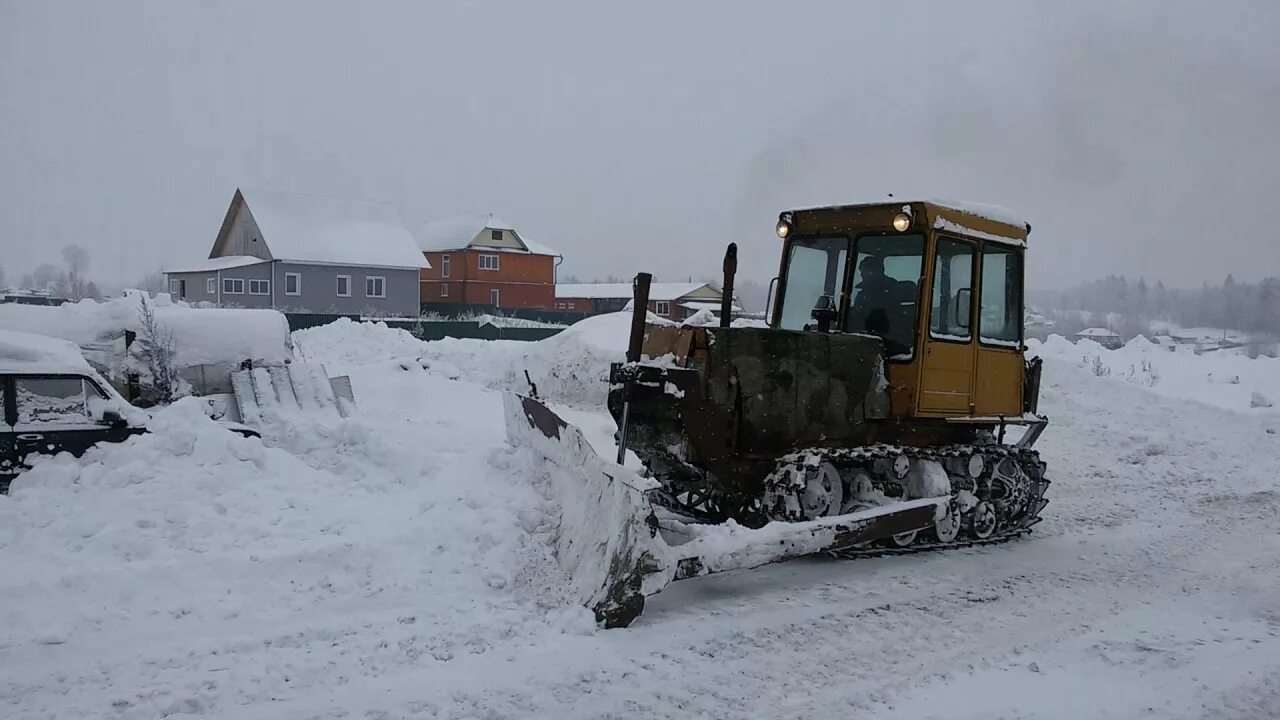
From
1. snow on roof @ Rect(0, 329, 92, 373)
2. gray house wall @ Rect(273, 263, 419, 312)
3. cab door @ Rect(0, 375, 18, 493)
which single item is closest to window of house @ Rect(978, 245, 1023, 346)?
snow on roof @ Rect(0, 329, 92, 373)

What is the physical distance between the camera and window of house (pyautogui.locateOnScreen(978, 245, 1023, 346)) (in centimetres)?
819

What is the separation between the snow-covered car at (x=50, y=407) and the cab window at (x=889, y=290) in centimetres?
668

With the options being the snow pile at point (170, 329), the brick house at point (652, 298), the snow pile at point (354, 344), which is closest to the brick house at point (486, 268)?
the brick house at point (652, 298)

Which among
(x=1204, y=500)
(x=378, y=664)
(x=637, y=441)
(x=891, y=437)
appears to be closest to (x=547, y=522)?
(x=637, y=441)

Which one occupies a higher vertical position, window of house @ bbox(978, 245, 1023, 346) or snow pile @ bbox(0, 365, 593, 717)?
window of house @ bbox(978, 245, 1023, 346)

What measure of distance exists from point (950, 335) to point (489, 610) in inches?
184

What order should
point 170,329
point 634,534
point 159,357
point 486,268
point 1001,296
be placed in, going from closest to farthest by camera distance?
1. point 634,534
2. point 1001,296
3. point 159,357
4. point 170,329
5. point 486,268

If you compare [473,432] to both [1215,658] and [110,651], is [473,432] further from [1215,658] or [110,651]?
[1215,658]

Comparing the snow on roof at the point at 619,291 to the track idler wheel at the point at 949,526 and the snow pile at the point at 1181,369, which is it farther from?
the track idler wheel at the point at 949,526

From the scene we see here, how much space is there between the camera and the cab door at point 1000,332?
819 cm

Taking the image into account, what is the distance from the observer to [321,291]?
4131 cm

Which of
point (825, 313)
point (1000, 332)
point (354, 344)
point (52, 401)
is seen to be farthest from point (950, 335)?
point (354, 344)

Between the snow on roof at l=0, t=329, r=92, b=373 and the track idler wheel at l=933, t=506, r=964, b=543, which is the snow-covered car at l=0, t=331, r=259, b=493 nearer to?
the snow on roof at l=0, t=329, r=92, b=373

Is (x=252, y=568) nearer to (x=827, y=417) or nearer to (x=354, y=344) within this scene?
(x=827, y=417)
